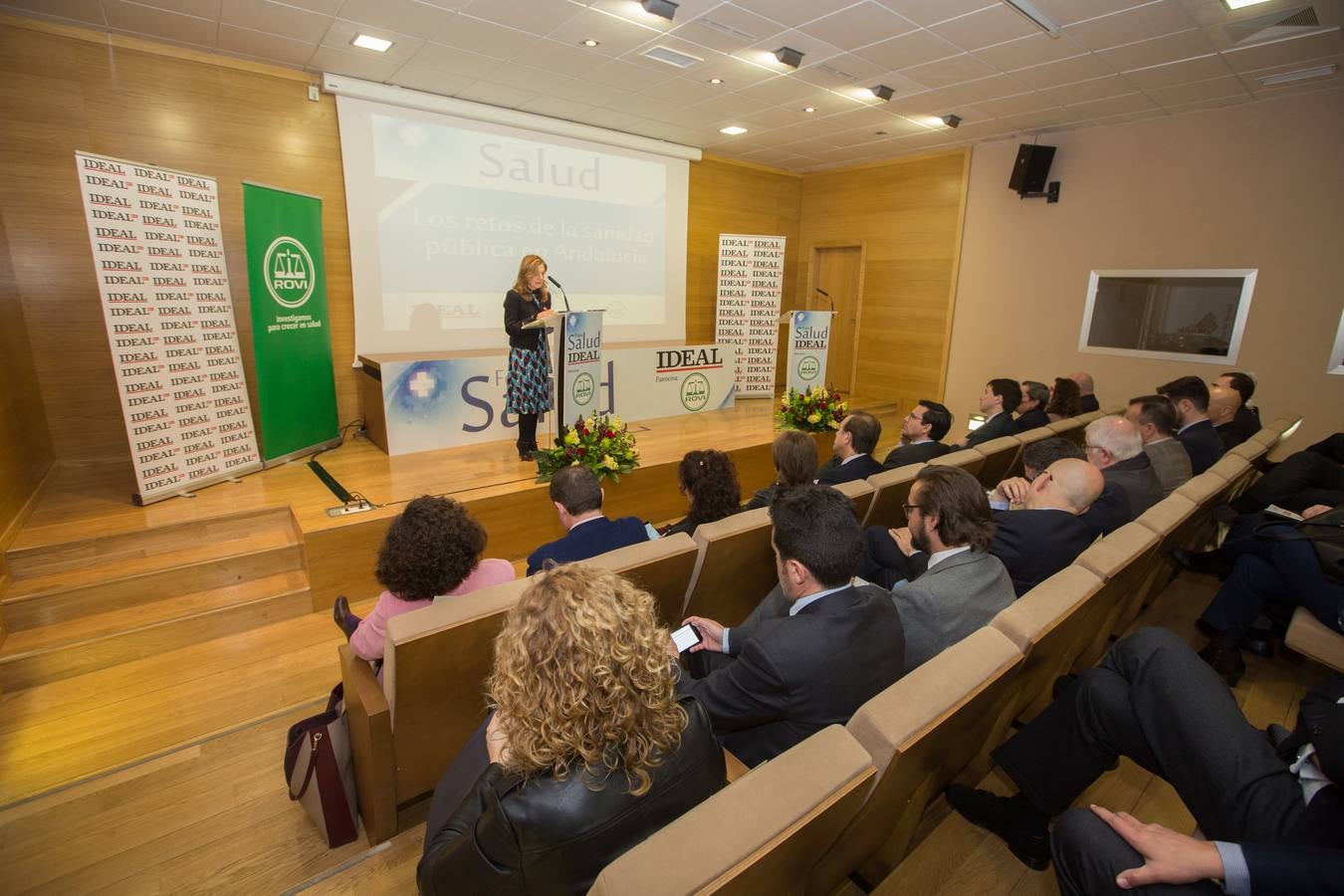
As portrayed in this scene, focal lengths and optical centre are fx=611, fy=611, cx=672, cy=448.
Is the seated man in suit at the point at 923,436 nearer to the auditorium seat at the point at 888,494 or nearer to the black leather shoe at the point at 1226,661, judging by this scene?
the auditorium seat at the point at 888,494

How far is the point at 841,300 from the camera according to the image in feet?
28.6

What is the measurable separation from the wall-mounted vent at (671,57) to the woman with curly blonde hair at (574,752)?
4650 mm

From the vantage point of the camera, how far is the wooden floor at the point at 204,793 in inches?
68.1

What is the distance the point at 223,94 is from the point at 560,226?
2.92 m

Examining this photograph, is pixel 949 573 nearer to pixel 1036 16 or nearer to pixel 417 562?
pixel 417 562

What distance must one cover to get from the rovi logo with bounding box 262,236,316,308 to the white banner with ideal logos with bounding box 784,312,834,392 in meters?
4.28

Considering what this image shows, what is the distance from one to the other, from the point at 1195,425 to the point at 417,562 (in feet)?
14.8

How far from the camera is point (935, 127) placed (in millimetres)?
6277

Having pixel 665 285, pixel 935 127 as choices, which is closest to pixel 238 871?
pixel 665 285

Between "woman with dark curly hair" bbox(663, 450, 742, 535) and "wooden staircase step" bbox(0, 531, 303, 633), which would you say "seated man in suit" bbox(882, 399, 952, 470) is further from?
"wooden staircase step" bbox(0, 531, 303, 633)

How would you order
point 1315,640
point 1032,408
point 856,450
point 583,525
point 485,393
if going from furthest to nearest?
point 485,393 < point 1032,408 < point 856,450 < point 583,525 < point 1315,640

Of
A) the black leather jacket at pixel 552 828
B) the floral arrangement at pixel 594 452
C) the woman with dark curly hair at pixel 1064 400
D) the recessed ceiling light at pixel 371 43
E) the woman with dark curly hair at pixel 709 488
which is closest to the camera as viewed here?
the black leather jacket at pixel 552 828

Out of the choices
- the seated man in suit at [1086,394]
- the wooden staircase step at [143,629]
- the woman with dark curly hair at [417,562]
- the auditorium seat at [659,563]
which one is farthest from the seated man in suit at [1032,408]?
the wooden staircase step at [143,629]

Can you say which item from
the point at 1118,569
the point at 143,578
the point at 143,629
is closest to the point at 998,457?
the point at 1118,569
